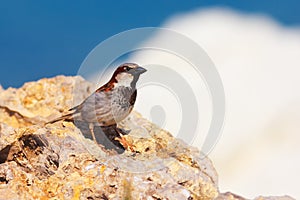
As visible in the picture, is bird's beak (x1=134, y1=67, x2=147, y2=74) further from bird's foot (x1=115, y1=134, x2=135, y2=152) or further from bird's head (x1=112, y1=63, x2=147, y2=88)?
bird's foot (x1=115, y1=134, x2=135, y2=152)

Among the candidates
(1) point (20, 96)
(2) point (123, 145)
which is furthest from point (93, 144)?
(1) point (20, 96)

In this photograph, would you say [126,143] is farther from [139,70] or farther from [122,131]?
[139,70]

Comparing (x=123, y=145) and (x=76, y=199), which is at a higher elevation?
(x=123, y=145)

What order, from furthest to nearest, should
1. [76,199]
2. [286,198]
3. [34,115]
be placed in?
[34,115] → [286,198] → [76,199]

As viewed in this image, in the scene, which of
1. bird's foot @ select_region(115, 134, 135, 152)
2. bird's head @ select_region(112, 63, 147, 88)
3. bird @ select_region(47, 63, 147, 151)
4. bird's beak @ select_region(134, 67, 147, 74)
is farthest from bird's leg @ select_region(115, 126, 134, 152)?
bird's beak @ select_region(134, 67, 147, 74)

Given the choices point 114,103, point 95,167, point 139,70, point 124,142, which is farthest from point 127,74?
point 95,167

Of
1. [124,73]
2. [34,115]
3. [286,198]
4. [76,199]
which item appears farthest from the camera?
[34,115]

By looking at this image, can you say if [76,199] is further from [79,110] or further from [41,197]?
[79,110]
